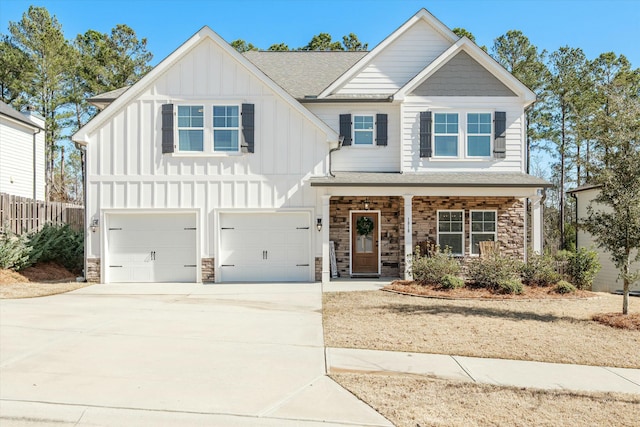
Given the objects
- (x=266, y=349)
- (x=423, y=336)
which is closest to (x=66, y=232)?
(x=266, y=349)

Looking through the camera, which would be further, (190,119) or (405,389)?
(190,119)

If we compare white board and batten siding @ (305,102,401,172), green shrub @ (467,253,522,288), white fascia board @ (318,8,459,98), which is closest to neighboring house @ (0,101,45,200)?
white board and batten siding @ (305,102,401,172)

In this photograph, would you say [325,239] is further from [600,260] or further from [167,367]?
[600,260]

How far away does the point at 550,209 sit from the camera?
3212 cm

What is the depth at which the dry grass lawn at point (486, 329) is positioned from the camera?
7.12 metres

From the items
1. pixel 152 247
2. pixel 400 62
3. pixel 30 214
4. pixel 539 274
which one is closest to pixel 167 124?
pixel 152 247

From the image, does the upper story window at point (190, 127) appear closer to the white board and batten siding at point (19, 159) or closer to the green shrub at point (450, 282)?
the green shrub at point (450, 282)

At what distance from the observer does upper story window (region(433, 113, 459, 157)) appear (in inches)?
616

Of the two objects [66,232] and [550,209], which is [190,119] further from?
[550,209]

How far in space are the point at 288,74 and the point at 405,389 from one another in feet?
48.5

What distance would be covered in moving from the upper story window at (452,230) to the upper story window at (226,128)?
7342mm

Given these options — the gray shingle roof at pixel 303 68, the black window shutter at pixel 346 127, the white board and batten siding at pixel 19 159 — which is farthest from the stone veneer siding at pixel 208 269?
the white board and batten siding at pixel 19 159

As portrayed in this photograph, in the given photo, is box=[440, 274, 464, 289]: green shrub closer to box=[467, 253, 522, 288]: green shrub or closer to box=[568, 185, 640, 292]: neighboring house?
box=[467, 253, 522, 288]: green shrub

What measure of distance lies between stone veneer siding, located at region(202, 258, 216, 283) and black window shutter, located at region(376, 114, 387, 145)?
6.78 metres
